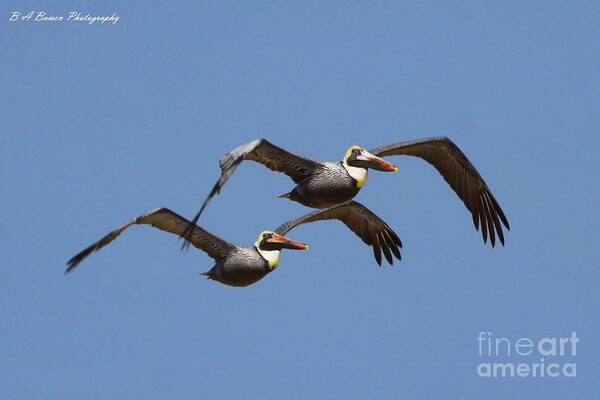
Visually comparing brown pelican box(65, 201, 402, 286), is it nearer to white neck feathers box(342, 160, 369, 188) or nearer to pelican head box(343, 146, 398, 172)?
white neck feathers box(342, 160, 369, 188)

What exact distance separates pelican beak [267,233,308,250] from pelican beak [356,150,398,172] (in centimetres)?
178

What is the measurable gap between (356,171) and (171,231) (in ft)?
9.75

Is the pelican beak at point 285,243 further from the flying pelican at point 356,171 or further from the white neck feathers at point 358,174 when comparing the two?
the white neck feathers at point 358,174

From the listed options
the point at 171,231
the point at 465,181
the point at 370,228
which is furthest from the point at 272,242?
the point at 465,181

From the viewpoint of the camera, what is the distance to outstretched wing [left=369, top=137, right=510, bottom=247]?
2077cm

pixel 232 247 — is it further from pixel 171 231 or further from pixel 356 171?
pixel 356 171

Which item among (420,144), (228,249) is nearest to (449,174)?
(420,144)

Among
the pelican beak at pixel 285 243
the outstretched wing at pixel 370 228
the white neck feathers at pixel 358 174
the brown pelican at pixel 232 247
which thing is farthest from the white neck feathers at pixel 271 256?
the outstretched wing at pixel 370 228

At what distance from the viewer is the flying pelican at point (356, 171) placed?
60.8ft

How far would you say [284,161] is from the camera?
1888 cm

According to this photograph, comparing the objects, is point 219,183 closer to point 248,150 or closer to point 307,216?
point 248,150

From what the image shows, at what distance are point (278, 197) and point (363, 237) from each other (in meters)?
3.80

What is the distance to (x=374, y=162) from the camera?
19.5 metres

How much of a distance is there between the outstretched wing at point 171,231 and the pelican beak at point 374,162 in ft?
8.00
